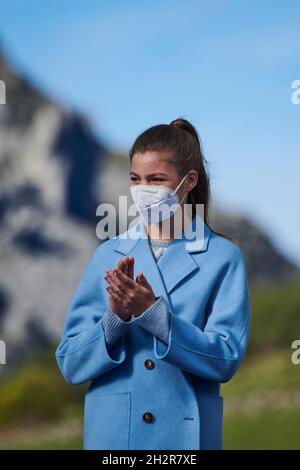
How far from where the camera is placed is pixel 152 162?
2.81 meters

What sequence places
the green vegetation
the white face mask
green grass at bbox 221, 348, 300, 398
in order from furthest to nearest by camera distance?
green grass at bbox 221, 348, 300, 398 < the green vegetation < the white face mask

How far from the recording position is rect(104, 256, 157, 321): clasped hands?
261cm

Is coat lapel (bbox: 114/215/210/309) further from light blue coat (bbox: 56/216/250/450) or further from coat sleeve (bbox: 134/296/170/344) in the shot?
coat sleeve (bbox: 134/296/170/344)

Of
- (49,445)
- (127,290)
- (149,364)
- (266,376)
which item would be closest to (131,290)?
(127,290)

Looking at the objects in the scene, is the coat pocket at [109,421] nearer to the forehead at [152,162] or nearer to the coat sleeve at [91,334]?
the coat sleeve at [91,334]

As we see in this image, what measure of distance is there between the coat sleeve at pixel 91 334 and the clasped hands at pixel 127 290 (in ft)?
0.18

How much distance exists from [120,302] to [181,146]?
0.48 m

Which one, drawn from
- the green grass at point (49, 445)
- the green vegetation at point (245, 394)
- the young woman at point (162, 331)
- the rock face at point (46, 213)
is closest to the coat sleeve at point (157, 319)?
the young woman at point (162, 331)

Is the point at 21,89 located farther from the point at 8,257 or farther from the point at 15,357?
the point at 15,357

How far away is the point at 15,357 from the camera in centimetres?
1019

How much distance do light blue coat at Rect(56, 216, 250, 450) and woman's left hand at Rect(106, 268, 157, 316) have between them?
1.5 inches

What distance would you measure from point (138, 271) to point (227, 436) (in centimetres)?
643

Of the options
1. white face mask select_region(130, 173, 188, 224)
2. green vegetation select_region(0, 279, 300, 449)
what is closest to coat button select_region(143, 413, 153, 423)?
white face mask select_region(130, 173, 188, 224)
